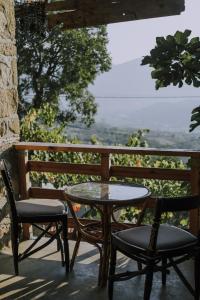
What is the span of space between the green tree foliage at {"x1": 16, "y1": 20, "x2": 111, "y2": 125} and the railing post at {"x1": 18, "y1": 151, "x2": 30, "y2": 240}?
672cm

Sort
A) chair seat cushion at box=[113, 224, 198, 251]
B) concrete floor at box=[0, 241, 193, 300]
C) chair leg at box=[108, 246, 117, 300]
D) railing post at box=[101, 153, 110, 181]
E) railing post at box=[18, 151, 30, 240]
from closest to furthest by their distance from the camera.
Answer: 1. chair seat cushion at box=[113, 224, 198, 251]
2. chair leg at box=[108, 246, 117, 300]
3. concrete floor at box=[0, 241, 193, 300]
4. railing post at box=[101, 153, 110, 181]
5. railing post at box=[18, 151, 30, 240]

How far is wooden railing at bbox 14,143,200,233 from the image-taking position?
3.47 meters

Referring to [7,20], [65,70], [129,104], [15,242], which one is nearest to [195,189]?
[15,242]

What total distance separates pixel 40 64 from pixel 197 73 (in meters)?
8.57

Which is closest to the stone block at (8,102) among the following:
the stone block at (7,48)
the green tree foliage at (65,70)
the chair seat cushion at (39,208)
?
the stone block at (7,48)

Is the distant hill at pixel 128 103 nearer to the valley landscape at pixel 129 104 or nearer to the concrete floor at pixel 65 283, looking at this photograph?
the valley landscape at pixel 129 104

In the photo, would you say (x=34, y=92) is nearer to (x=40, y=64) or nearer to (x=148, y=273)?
(x=40, y=64)

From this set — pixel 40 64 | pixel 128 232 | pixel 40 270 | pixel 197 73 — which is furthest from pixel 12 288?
pixel 40 64

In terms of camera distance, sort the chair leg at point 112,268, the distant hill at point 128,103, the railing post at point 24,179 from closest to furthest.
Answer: the chair leg at point 112,268
the railing post at point 24,179
the distant hill at point 128,103

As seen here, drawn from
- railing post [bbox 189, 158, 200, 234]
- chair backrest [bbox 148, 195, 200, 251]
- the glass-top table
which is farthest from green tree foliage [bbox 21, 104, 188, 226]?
chair backrest [bbox 148, 195, 200, 251]

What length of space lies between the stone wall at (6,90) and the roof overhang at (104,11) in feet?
1.54

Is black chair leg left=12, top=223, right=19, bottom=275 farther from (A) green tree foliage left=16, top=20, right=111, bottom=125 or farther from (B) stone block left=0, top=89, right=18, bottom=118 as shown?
→ (A) green tree foliage left=16, top=20, right=111, bottom=125

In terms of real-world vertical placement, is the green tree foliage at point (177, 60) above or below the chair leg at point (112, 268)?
above

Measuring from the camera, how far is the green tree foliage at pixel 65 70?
10789mm
